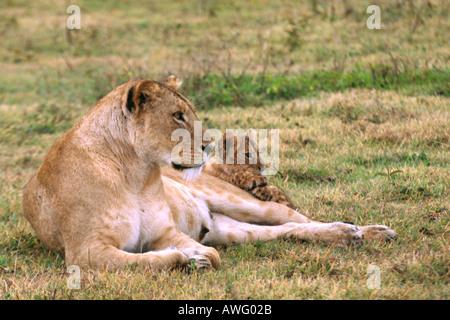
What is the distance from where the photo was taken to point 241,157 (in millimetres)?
5590

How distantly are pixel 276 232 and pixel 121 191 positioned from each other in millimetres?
1349

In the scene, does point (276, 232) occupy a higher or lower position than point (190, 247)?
lower

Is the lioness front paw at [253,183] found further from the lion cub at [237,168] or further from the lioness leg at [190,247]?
the lioness leg at [190,247]

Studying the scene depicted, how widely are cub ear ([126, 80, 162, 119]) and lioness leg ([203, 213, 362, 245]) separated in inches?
53.5

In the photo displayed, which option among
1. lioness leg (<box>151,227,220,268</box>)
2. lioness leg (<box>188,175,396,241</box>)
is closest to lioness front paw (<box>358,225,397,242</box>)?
lioness leg (<box>188,175,396,241</box>)

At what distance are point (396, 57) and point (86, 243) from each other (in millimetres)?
6623

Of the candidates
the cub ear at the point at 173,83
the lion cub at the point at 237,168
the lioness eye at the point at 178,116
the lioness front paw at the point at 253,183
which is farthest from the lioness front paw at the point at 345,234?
the cub ear at the point at 173,83

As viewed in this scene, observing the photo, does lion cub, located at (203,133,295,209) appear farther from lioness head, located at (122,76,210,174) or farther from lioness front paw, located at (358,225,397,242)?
lioness head, located at (122,76,210,174)

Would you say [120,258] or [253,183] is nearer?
[120,258]

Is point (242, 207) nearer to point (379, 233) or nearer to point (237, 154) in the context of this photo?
point (237, 154)

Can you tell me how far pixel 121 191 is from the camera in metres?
3.91

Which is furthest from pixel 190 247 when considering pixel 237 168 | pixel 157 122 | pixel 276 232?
pixel 237 168
